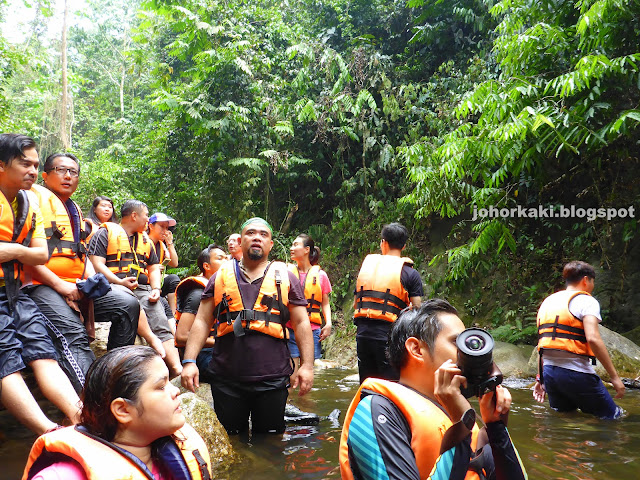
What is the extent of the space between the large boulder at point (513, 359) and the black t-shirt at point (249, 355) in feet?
17.4

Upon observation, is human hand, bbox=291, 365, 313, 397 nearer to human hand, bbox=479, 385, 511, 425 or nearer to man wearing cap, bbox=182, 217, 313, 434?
man wearing cap, bbox=182, 217, 313, 434

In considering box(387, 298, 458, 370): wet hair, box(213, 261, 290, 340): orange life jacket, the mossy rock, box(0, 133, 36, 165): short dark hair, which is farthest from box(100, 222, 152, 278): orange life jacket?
the mossy rock

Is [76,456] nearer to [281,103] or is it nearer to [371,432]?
[371,432]

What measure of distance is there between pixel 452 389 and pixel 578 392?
4.10 meters

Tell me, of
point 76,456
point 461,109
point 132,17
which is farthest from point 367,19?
point 132,17

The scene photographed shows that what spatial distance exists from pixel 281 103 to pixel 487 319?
7754mm

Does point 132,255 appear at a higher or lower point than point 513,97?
lower

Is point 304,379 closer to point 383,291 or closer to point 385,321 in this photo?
point 385,321

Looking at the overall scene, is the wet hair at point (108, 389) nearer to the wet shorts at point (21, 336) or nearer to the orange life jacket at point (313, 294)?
the wet shorts at point (21, 336)

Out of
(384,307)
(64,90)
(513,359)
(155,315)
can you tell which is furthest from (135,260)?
(64,90)

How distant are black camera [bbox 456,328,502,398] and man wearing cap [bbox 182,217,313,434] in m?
2.49

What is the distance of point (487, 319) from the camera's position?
34.6 feet

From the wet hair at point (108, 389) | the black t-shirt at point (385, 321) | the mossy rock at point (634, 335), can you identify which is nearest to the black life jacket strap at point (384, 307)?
the black t-shirt at point (385, 321)

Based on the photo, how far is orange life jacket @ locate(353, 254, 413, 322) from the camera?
549cm
